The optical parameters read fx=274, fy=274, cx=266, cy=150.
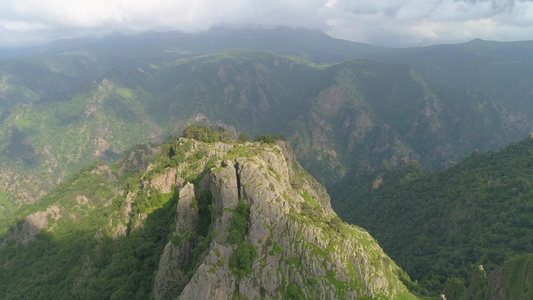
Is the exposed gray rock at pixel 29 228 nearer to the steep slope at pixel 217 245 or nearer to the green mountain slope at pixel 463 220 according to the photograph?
the steep slope at pixel 217 245

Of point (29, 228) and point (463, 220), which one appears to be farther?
point (463, 220)

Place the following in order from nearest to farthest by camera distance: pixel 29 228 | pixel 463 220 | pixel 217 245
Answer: pixel 217 245 < pixel 29 228 < pixel 463 220

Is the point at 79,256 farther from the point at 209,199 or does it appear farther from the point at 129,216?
the point at 209,199

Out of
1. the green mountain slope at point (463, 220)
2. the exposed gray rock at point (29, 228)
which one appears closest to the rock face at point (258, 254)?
the green mountain slope at point (463, 220)

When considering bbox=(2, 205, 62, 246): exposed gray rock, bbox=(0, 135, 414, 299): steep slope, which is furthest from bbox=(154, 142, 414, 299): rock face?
bbox=(2, 205, 62, 246): exposed gray rock

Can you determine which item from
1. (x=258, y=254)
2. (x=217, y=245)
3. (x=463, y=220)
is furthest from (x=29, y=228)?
(x=463, y=220)

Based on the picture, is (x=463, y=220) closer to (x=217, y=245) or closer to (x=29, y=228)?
(x=217, y=245)
